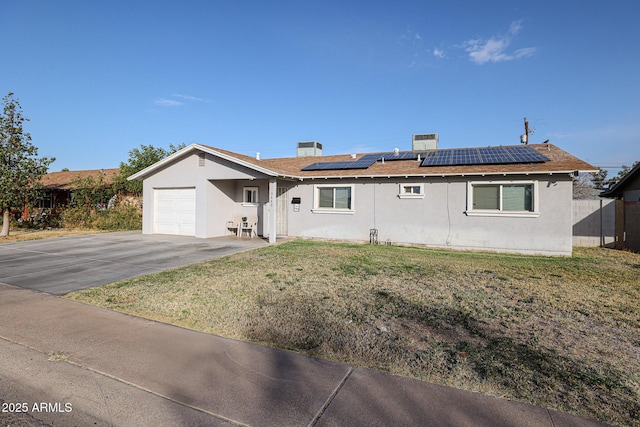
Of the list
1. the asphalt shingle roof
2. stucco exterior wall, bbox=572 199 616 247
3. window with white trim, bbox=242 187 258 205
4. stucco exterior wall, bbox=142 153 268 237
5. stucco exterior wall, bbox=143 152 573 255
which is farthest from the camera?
window with white trim, bbox=242 187 258 205

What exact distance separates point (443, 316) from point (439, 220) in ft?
27.0

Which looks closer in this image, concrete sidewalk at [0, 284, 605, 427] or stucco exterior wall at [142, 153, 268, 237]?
concrete sidewalk at [0, 284, 605, 427]

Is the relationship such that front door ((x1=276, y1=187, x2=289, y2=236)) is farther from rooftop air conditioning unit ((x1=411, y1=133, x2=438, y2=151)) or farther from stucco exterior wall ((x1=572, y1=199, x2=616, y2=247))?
stucco exterior wall ((x1=572, y1=199, x2=616, y2=247))

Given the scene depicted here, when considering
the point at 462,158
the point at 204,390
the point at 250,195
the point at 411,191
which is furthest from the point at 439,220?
the point at 204,390

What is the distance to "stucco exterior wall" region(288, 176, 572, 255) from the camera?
36.2ft

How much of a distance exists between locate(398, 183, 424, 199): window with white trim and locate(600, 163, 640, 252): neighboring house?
8170 millimetres

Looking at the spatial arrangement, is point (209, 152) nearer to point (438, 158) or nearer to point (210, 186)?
point (210, 186)

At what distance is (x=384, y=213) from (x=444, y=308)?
8.27 m

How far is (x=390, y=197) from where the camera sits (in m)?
13.2

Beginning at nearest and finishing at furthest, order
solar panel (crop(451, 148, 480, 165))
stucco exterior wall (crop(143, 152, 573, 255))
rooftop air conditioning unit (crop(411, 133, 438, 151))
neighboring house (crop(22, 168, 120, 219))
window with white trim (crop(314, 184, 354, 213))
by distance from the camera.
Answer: stucco exterior wall (crop(143, 152, 573, 255)), solar panel (crop(451, 148, 480, 165)), window with white trim (crop(314, 184, 354, 213)), rooftop air conditioning unit (crop(411, 133, 438, 151)), neighboring house (crop(22, 168, 120, 219))

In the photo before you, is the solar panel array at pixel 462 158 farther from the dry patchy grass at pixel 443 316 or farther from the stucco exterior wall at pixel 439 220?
the dry patchy grass at pixel 443 316

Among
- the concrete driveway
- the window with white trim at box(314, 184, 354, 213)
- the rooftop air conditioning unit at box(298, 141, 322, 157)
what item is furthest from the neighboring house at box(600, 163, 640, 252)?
the rooftop air conditioning unit at box(298, 141, 322, 157)

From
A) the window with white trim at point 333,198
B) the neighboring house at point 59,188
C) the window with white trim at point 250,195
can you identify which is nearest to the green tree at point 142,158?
the neighboring house at point 59,188

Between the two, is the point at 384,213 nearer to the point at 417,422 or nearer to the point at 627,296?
the point at 627,296
